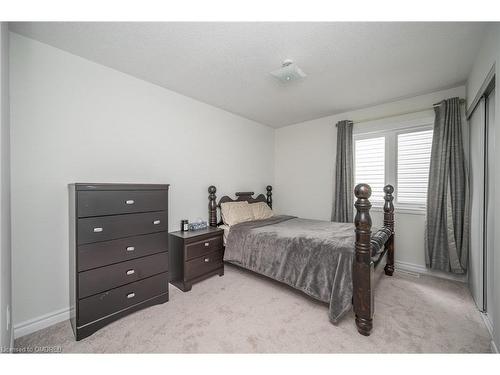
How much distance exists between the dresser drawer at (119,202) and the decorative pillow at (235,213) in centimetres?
118

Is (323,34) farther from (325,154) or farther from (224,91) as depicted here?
(325,154)

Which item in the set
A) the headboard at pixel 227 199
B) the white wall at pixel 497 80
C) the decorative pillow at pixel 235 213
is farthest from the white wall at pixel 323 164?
the decorative pillow at pixel 235 213

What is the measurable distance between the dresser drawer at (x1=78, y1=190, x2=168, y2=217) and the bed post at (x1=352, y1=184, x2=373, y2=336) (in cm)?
186

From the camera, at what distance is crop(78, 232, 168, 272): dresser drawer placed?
169cm

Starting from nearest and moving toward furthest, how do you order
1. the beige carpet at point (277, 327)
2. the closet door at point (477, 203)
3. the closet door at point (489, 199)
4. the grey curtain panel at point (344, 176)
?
the beige carpet at point (277, 327) → the closet door at point (489, 199) → the closet door at point (477, 203) → the grey curtain panel at point (344, 176)

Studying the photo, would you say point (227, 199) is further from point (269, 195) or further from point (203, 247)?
point (269, 195)

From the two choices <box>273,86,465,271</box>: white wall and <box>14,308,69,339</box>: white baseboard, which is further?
<box>273,86,465,271</box>: white wall

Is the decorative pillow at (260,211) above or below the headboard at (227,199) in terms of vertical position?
below

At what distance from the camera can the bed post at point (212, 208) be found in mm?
3211

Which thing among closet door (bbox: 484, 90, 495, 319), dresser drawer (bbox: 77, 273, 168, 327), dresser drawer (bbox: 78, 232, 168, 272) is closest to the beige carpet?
dresser drawer (bbox: 77, 273, 168, 327)

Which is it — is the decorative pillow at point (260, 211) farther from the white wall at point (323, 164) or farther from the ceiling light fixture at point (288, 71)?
the ceiling light fixture at point (288, 71)

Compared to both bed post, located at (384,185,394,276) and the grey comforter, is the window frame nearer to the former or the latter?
bed post, located at (384,185,394,276)

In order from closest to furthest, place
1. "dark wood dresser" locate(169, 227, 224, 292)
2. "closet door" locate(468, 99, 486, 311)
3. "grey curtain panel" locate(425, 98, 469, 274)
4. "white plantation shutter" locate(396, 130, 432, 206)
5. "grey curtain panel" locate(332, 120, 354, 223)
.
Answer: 1. "closet door" locate(468, 99, 486, 311)
2. "dark wood dresser" locate(169, 227, 224, 292)
3. "grey curtain panel" locate(425, 98, 469, 274)
4. "white plantation shutter" locate(396, 130, 432, 206)
5. "grey curtain panel" locate(332, 120, 354, 223)

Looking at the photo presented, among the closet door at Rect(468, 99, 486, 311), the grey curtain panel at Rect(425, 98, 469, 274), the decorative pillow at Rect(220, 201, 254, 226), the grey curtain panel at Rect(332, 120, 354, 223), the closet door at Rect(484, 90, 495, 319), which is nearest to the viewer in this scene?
the closet door at Rect(484, 90, 495, 319)
